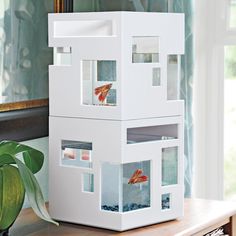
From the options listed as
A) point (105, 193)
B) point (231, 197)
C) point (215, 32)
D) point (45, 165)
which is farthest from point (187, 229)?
point (215, 32)

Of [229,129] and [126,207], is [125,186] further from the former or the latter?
[229,129]

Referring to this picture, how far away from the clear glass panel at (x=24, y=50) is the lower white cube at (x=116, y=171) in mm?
173

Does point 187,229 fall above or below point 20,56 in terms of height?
below

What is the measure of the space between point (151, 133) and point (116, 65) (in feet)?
0.82

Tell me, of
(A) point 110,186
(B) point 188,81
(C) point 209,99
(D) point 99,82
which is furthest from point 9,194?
(C) point 209,99

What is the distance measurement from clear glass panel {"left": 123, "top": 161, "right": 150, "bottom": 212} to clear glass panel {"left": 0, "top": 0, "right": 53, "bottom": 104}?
1.46 feet

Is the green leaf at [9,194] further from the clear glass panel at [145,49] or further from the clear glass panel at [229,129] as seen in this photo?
the clear glass panel at [229,129]

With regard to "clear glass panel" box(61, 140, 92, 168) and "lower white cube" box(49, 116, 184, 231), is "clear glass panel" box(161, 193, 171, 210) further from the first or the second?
"clear glass panel" box(61, 140, 92, 168)

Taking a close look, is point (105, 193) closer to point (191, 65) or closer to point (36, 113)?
point (36, 113)

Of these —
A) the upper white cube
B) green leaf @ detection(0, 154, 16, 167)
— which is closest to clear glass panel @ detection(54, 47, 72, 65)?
the upper white cube

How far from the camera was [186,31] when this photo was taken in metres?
2.73

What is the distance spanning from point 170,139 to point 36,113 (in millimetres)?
458

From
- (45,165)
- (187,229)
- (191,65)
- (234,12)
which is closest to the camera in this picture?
(187,229)

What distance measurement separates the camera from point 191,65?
275cm
